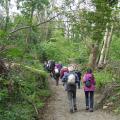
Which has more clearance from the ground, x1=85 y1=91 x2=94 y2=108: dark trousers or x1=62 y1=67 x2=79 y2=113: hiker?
x1=62 y1=67 x2=79 y2=113: hiker

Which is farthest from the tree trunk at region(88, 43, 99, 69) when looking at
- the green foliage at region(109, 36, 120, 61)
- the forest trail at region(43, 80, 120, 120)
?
the forest trail at region(43, 80, 120, 120)

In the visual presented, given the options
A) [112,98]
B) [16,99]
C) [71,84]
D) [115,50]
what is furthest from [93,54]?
[16,99]

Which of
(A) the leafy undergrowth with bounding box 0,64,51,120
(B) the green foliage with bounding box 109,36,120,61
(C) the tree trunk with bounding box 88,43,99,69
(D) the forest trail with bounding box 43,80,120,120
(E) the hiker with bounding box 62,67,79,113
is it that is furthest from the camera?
(B) the green foliage with bounding box 109,36,120,61

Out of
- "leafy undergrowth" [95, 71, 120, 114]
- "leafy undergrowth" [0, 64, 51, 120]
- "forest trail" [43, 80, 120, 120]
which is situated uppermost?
"leafy undergrowth" [0, 64, 51, 120]

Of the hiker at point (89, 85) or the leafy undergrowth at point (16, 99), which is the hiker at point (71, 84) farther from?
the leafy undergrowth at point (16, 99)

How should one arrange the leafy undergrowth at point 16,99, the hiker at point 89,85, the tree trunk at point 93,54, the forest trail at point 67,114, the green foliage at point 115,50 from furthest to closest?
the green foliage at point 115,50 → the tree trunk at point 93,54 → the hiker at point 89,85 → the forest trail at point 67,114 → the leafy undergrowth at point 16,99

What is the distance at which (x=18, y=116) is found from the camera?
967cm

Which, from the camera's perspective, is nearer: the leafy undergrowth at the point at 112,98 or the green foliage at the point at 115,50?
the leafy undergrowth at the point at 112,98

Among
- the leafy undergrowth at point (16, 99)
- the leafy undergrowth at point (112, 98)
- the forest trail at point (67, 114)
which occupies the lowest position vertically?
the forest trail at point (67, 114)

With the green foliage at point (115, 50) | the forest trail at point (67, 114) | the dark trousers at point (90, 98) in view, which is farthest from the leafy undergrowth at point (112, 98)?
the green foliage at point (115, 50)

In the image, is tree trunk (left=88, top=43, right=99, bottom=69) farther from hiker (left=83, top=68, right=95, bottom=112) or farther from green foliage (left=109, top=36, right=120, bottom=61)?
hiker (left=83, top=68, right=95, bottom=112)

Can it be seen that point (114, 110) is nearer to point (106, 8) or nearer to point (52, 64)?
point (106, 8)

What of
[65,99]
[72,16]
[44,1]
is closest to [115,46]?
[44,1]

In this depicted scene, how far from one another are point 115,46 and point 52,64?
615 centimetres
